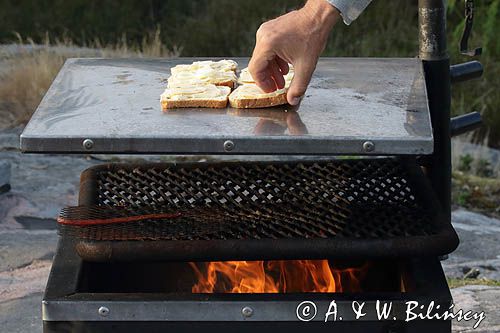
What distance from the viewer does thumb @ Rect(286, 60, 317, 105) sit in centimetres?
218

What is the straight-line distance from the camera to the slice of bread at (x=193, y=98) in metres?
2.30

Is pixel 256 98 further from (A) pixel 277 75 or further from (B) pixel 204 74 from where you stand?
(B) pixel 204 74

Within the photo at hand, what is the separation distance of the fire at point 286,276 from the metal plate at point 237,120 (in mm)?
456

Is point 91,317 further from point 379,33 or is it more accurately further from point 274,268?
point 379,33

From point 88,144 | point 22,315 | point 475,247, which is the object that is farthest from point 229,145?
point 475,247

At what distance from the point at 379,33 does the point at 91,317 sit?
676 centimetres

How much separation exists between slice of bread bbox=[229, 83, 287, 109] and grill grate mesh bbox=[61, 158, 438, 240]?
0.24 m

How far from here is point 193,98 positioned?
2322 mm

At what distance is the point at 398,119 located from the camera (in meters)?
2.17

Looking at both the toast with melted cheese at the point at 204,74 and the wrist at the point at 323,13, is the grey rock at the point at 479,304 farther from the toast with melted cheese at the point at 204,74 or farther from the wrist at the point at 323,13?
the wrist at the point at 323,13

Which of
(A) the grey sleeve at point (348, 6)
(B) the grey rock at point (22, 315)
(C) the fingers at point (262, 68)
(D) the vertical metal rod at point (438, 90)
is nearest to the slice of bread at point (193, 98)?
(C) the fingers at point (262, 68)

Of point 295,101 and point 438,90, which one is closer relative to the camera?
point 295,101

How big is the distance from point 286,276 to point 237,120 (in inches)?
22.5

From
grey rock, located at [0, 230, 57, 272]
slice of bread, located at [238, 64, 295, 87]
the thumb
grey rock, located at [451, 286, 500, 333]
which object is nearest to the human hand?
the thumb
